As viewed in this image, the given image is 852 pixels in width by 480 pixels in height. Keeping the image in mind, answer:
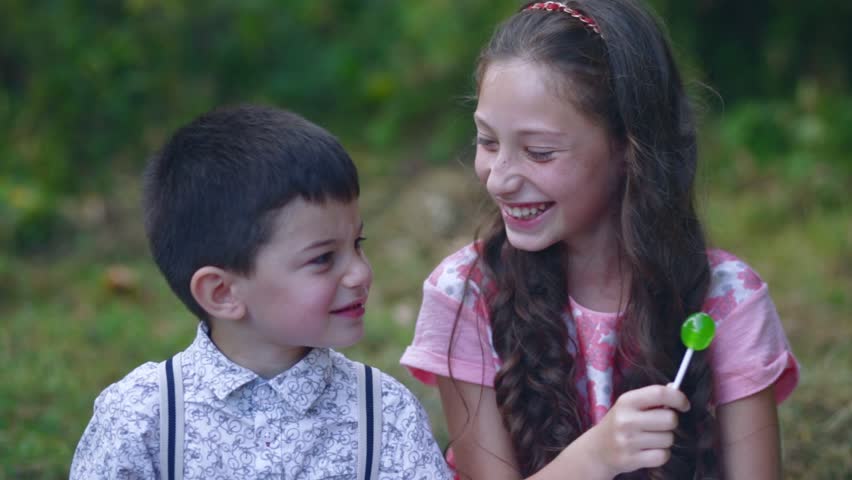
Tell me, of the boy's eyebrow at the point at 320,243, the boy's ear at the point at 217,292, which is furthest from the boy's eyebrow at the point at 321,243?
the boy's ear at the point at 217,292

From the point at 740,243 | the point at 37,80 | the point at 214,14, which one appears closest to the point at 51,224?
the point at 37,80

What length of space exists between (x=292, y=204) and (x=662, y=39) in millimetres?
748

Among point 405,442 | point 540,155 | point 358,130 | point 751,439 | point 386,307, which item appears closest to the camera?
point 405,442

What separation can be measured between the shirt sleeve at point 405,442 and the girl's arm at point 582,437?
0.23m

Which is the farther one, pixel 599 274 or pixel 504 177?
pixel 599 274

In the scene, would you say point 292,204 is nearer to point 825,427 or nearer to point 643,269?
point 643,269

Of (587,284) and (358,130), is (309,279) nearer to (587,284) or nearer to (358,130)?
(587,284)

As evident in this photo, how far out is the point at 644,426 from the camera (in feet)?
5.72

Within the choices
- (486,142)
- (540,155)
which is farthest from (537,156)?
(486,142)

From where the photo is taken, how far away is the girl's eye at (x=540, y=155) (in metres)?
Result: 1.92

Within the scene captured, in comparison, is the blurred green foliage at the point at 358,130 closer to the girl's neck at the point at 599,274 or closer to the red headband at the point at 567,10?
the girl's neck at the point at 599,274

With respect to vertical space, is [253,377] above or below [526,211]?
below

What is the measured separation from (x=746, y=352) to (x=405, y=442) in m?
0.67

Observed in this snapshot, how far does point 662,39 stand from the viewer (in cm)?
200
